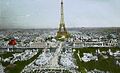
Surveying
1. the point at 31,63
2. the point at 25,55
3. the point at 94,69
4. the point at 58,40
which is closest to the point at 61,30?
the point at 58,40

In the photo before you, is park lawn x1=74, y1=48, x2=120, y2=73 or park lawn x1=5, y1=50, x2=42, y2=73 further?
park lawn x1=74, y1=48, x2=120, y2=73

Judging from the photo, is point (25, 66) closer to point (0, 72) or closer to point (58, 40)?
point (0, 72)

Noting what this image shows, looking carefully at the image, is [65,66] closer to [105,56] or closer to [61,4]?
[105,56]

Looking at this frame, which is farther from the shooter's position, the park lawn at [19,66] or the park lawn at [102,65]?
the park lawn at [102,65]

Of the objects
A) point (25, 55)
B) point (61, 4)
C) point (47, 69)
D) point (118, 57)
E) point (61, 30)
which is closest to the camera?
point (47, 69)

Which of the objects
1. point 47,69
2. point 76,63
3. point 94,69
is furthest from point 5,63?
point 94,69

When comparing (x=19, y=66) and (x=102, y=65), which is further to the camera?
(x=19, y=66)

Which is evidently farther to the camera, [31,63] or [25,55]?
[25,55]

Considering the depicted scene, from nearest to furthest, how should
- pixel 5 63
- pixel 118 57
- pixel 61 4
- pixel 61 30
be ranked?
pixel 5 63 → pixel 118 57 → pixel 61 4 → pixel 61 30

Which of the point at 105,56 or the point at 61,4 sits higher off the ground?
the point at 61,4
